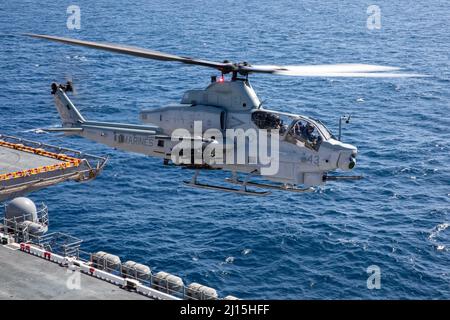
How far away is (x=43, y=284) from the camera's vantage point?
46.4 metres

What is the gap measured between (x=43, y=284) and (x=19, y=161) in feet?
57.5

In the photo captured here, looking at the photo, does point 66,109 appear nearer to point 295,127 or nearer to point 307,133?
point 295,127

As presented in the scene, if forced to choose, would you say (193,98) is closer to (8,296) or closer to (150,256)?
(8,296)

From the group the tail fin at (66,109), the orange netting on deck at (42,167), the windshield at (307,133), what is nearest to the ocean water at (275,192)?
the tail fin at (66,109)

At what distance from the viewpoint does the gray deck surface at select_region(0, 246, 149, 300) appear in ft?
147

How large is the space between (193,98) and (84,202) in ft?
111

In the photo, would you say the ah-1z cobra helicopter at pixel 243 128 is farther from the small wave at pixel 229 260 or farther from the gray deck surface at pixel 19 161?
the small wave at pixel 229 260

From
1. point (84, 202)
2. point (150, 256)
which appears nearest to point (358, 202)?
point (150, 256)

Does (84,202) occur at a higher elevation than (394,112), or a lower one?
lower

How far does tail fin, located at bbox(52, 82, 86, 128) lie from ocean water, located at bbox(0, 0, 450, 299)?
1.44 meters

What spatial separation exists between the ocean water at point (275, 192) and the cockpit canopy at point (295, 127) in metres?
17.2

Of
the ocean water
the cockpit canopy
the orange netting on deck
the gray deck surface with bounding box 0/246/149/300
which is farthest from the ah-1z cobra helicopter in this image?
the orange netting on deck

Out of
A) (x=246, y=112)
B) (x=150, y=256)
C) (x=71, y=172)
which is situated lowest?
(x=150, y=256)

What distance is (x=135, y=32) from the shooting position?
512 ft
